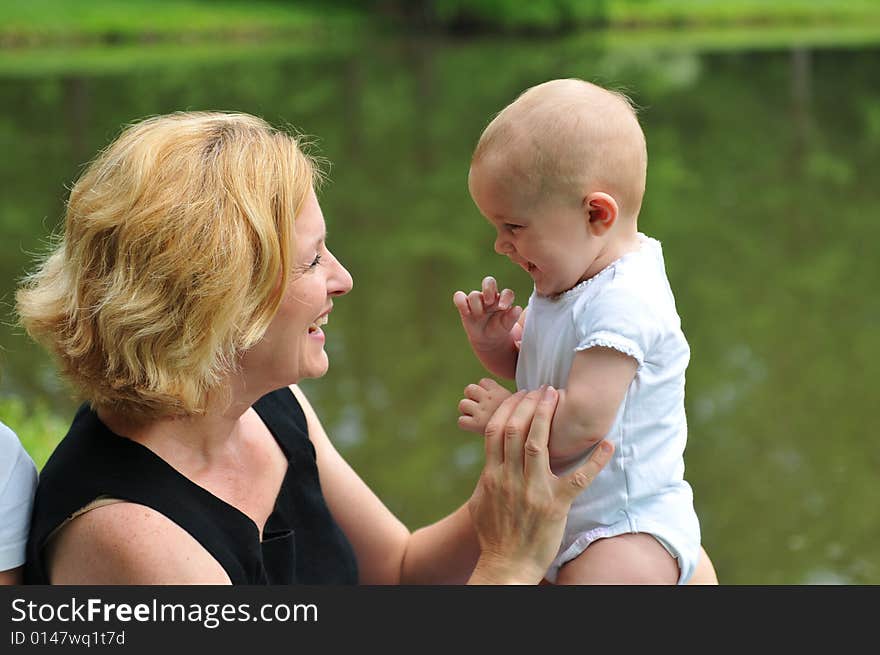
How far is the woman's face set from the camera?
2.22m

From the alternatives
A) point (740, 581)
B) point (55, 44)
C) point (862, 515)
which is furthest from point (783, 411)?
point (55, 44)

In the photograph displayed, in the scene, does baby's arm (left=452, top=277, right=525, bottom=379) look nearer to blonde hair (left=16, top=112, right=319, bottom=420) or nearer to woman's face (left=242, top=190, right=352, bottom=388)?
woman's face (left=242, top=190, right=352, bottom=388)

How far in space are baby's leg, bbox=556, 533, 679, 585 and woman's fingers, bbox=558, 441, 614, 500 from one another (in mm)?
152

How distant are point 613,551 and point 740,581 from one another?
3.61m

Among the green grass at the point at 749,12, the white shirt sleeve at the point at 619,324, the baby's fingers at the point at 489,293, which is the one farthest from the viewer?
the green grass at the point at 749,12

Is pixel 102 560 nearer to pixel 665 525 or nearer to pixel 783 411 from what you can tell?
pixel 665 525

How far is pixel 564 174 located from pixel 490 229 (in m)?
9.58

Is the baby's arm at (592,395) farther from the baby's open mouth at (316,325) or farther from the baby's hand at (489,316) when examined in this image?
the baby's open mouth at (316,325)

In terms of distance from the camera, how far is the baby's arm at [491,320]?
247 cm

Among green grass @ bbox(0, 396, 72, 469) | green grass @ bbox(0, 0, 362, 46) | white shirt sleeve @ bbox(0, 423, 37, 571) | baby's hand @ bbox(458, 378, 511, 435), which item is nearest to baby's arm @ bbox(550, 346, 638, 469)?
baby's hand @ bbox(458, 378, 511, 435)

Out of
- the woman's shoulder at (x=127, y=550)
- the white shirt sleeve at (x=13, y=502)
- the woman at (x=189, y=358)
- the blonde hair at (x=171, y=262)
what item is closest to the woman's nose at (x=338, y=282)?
the woman at (x=189, y=358)

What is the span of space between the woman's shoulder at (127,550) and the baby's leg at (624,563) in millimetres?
699

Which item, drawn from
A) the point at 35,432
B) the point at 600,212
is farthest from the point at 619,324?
the point at 35,432

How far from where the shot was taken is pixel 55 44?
1123 inches
